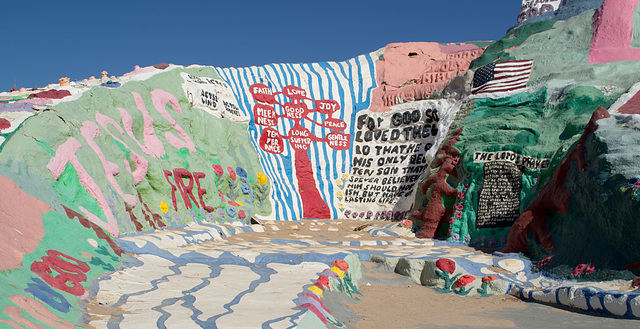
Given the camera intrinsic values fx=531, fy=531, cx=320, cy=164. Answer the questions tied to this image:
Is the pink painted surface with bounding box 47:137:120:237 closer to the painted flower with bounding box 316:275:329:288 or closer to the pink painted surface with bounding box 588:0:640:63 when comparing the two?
the painted flower with bounding box 316:275:329:288

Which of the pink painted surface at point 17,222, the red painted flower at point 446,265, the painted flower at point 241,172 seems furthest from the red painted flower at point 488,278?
the painted flower at point 241,172

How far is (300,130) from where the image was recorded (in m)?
14.8

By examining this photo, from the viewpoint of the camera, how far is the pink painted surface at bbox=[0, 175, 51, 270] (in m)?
4.03

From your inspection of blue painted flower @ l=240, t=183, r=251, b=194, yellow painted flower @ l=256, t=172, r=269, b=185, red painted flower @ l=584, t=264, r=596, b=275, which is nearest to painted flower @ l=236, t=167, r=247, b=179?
blue painted flower @ l=240, t=183, r=251, b=194

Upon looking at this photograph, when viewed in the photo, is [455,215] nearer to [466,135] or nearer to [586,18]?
[466,135]

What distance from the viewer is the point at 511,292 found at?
619cm

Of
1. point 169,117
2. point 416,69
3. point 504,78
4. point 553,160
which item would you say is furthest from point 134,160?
point 416,69

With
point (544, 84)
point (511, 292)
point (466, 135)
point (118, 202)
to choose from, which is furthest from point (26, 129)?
point (544, 84)

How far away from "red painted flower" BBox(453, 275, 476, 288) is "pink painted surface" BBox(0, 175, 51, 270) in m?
4.52

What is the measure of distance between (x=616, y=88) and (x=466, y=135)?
2.72 m

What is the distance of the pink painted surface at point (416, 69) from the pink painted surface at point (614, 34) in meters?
3.98

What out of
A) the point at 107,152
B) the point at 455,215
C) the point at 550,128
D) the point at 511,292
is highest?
the point at 550,128

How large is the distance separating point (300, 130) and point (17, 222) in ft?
34.3

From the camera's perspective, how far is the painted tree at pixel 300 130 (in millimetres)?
13812
